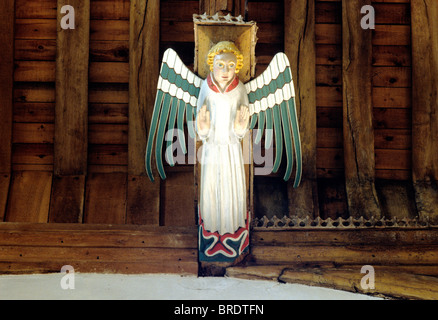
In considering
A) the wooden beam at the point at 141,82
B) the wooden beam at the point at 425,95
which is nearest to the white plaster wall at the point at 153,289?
the wooden beam at the point at 141,82

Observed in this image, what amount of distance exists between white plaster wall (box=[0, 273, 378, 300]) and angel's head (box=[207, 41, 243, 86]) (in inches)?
44.2

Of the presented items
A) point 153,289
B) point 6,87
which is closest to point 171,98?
point 153,289

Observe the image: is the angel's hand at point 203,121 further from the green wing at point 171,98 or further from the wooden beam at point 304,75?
the wooden beam at point 304,75

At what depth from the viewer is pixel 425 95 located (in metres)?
3.63

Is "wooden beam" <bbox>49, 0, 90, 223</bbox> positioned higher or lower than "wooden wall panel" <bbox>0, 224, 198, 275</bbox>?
higher

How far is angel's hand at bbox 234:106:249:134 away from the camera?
263 centimetres

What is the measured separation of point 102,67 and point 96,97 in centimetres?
24

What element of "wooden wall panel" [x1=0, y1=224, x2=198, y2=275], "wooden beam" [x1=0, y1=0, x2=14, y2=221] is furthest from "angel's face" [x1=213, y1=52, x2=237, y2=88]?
"wooden beam" [x1=0, y1=0, x2=14, y2=221]

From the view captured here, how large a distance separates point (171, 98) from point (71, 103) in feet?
3.89

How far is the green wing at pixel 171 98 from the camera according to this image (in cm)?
271

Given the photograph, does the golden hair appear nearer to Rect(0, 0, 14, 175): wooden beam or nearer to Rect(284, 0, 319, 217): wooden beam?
Rect(284, 0, 319, 217): wooden beam

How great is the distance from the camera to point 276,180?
12.1 ft

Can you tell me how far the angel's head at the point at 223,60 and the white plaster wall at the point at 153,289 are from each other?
1.12m
